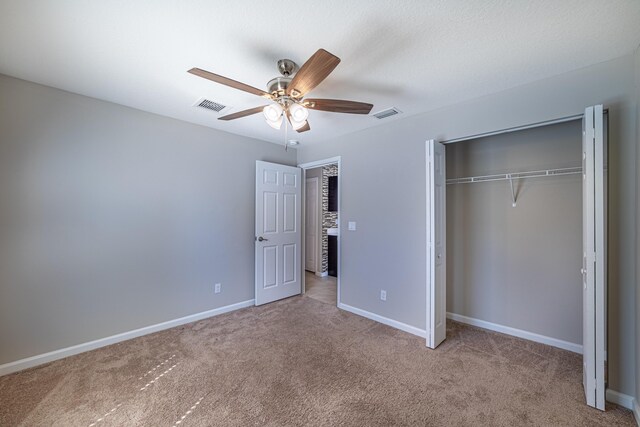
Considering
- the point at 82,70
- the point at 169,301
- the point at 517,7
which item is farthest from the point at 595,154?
the point at 169,301

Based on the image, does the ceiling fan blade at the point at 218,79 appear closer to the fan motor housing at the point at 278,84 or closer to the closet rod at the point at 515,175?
the fan motor housing at the point at 278,84

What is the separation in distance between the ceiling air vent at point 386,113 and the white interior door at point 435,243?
1.85ft

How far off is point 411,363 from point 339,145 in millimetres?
2791

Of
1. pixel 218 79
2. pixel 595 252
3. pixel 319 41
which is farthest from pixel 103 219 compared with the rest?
pixel 595 252

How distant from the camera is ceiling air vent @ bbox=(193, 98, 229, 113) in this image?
265 centimetres

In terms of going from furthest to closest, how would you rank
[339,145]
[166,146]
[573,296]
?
[339,145] → [166,146] → [573,296]

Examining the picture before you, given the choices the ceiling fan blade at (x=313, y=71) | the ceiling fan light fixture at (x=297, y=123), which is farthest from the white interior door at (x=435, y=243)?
the ceiling fan blade at (x=313, y=71)

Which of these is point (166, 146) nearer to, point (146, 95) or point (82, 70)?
point (146, 95)

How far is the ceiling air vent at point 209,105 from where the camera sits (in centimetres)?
265

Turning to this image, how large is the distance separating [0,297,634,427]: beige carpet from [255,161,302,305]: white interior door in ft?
3.49

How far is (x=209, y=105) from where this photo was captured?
9.05ft

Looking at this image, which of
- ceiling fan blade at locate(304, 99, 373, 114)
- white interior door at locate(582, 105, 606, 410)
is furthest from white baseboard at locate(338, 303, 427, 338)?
ceiling fan blade at locate(304, 99, 373, 114)

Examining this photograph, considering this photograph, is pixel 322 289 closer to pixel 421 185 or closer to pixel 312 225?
pixel 312 225

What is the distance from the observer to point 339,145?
3.84 m
